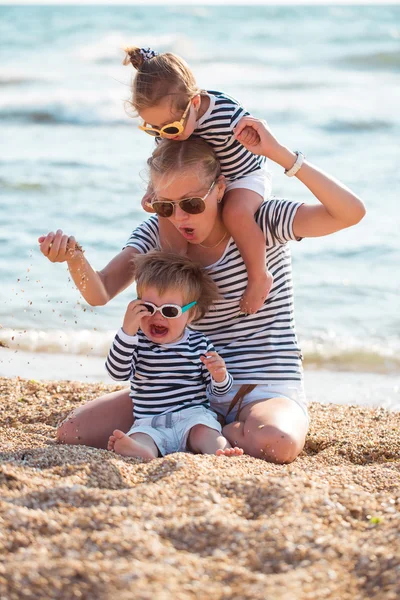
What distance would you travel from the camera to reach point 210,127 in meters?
3.79

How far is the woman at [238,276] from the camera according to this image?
11.6ft

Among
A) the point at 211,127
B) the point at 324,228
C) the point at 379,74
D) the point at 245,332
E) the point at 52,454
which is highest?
the point at 379,74

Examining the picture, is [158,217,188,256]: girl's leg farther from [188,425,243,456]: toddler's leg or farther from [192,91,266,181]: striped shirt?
[188,425,243,456]: toddler's leg

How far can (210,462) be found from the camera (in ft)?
10.5

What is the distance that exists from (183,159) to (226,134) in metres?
0.27

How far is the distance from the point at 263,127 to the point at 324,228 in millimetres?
Result: 526

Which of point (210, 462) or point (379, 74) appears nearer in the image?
point (210, 462)

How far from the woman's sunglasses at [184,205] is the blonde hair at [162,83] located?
425 millimetres

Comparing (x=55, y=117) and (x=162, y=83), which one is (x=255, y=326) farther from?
(x=55, y=117)

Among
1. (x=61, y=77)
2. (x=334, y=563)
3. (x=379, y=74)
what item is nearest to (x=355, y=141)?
(x=379, y=74)

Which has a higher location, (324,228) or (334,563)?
(324,228)

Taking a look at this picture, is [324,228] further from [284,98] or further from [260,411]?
[284,98]

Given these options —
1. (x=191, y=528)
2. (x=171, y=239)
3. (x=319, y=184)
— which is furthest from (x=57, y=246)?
(x=191, y=528)

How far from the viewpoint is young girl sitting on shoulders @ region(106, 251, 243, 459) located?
11.8 ft
